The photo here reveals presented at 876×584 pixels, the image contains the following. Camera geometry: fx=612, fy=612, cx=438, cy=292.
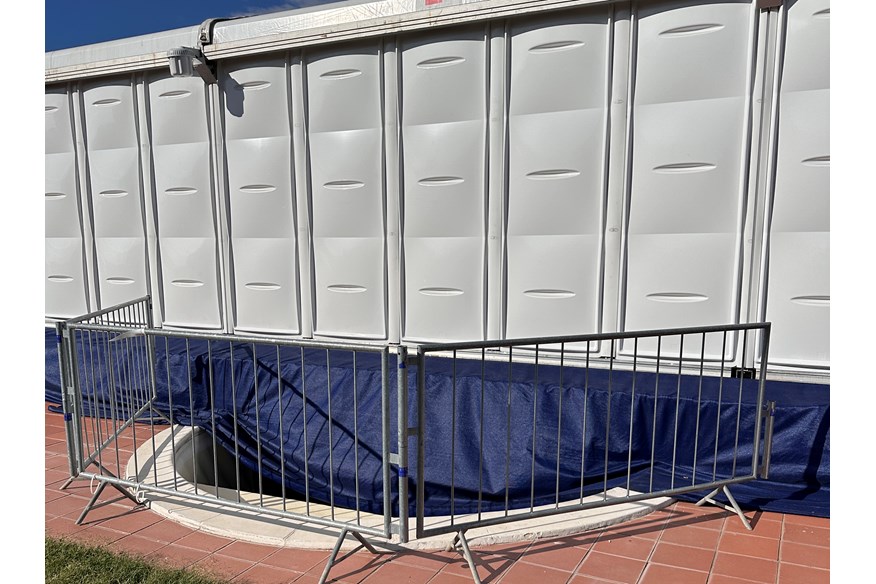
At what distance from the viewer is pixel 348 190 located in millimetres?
6438

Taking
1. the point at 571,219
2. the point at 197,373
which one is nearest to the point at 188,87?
the point at 197,373

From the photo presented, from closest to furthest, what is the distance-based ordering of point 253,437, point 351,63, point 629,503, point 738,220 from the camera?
point 629,503
point 738,220
point 253,437
point 351,63

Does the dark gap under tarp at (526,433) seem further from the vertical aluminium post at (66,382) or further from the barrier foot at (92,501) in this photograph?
the barrier foot at (92,501)

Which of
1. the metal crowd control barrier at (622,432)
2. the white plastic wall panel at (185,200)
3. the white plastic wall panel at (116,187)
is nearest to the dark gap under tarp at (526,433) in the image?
the metal crowd control barrier at (622,432)

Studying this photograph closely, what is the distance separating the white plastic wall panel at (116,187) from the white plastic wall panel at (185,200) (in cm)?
32

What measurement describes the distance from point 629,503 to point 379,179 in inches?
152

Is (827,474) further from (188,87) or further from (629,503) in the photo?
(188,87)

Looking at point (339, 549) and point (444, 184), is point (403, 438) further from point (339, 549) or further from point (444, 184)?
point (444, 184)

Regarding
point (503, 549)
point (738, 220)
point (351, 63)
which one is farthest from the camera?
point (351, 63)

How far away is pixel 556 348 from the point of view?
588 cm

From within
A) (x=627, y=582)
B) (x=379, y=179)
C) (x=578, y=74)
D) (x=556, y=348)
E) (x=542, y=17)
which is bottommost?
(x=627, y=582)

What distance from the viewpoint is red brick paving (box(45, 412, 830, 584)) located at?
11.4 feet

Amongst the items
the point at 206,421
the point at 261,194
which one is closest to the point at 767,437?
the point at 206,421

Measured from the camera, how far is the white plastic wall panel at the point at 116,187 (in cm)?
731
